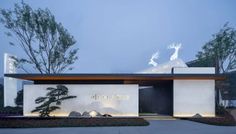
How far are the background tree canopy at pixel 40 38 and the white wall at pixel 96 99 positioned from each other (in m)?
9.31

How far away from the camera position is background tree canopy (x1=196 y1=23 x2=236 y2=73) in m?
32.0

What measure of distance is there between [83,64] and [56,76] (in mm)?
22472

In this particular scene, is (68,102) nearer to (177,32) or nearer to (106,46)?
(106,46)

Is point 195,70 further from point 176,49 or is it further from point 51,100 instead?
point 51,100

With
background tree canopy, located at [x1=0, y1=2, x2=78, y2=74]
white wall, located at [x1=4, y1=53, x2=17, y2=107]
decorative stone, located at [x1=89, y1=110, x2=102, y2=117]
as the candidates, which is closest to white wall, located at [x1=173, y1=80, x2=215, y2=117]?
decorative stone, located at [x1=89, y1=110, x2=102, y2=117]

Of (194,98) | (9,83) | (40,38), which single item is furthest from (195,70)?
(9,83)

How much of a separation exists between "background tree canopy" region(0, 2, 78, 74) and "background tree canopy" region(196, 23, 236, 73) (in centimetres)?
1497

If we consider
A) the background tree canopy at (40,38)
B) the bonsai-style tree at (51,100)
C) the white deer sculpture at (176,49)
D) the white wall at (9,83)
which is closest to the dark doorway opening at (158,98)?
the white deer sculpture at (176,49)

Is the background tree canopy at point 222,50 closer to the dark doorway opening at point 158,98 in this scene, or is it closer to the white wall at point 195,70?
the dark doorway opening at point 158,98

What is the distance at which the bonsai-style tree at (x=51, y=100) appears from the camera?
66.1 feet

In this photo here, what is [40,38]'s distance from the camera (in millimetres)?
29750

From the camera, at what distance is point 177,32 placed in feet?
171

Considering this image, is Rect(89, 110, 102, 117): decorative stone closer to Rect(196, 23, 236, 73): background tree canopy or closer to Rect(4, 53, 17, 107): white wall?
Rect(4, 53, 17, 107): white wall

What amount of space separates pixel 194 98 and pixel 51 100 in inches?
399
